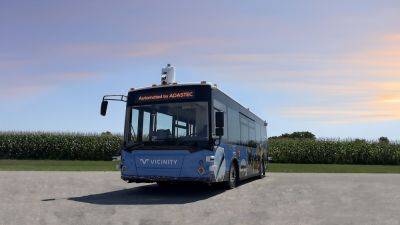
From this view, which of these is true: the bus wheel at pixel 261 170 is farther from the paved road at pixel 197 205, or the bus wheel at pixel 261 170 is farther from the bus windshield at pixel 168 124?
the bus windshield at pixel 168 124

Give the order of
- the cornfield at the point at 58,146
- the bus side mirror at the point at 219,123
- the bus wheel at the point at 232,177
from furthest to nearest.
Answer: the cornfield at the point at 58,146 < the bus wheel at the point at 232,177 < the bus side mirror at the point at 219,123

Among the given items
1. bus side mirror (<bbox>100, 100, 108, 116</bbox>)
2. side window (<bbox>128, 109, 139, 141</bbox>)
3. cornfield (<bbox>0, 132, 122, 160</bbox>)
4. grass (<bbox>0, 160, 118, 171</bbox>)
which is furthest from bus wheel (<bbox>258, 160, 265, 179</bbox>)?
cornfield (<bbox>0, 132, 122, 160</bbox>)

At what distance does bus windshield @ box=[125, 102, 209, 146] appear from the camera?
44.0ft

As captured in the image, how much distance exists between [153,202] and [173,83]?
12.5 ft

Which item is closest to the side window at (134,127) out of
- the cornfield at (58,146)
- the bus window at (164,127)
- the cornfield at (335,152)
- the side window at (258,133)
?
the bus window at (164,127)

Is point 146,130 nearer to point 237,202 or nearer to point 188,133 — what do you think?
point 188,133

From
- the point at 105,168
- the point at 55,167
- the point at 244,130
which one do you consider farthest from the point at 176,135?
the point at 55,167

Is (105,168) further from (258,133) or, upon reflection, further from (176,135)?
(176,135)

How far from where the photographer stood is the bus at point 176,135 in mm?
13297

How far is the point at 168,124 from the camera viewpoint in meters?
13.7

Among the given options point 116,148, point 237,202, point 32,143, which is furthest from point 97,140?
point 237,202

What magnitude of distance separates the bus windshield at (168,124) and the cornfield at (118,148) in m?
32.2

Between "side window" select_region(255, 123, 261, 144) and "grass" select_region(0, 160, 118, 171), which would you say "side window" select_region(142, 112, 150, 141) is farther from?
"grass" select_region(0, 160, 118, 171)

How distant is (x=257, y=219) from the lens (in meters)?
9.48
